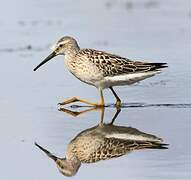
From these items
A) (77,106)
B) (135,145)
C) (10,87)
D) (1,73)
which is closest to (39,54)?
(1,73)

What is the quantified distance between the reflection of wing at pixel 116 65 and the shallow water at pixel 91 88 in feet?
1.57

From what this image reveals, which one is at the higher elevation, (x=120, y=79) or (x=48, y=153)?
(x=120, y=79)

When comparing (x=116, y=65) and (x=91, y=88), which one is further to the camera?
(x=91, y=88)

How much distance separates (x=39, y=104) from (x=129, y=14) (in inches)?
337

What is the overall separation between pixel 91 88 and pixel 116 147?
368 centimetres

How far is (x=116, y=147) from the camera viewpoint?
912 centimetres

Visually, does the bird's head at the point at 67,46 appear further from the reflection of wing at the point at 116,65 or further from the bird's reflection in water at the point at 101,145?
the bird's reflection in water at the point at 101,145

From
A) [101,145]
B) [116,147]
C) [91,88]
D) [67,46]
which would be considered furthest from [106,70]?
[116,147]

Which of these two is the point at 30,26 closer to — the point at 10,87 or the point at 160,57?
the point at 160,57

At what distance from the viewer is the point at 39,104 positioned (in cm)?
1138

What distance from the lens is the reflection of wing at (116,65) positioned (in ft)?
36.9

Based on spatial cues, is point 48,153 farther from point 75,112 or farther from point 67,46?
point 67,46

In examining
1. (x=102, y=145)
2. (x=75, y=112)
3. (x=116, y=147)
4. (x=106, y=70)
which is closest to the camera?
(x=116, y=147)

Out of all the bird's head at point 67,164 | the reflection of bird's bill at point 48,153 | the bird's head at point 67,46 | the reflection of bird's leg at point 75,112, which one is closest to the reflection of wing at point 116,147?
the bird's head at point 67,164
